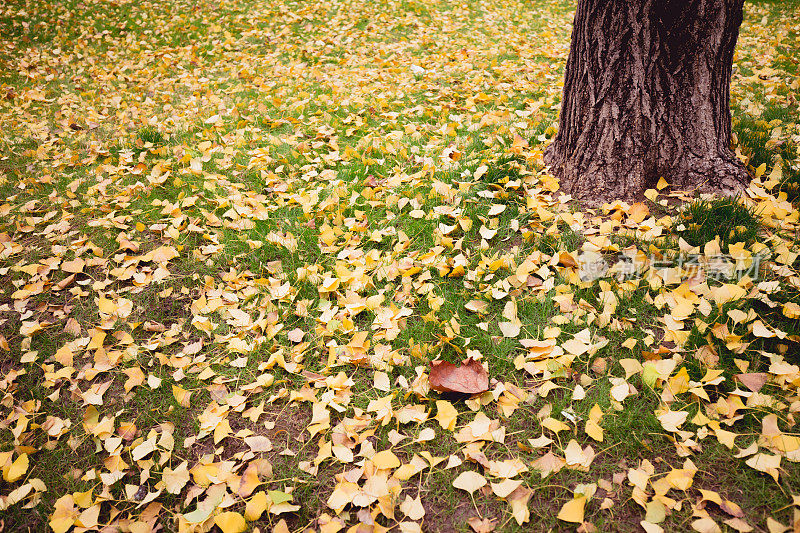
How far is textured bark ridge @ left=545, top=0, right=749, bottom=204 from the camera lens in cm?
239

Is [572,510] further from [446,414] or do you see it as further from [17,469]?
[17,469]

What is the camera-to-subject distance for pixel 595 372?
193 centimetres

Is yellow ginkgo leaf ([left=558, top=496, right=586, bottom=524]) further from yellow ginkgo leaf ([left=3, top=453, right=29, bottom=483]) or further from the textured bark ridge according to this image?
yellow ginkgo leaf ([left=3, top=453, right=29, bottom=483])

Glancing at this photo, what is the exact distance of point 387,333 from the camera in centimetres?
218

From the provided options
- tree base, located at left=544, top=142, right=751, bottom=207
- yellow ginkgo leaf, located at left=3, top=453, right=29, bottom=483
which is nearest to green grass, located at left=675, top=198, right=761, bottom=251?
tree base, located at left=544, top=142, right=751, bottom=207

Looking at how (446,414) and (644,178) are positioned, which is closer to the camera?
(446,414)

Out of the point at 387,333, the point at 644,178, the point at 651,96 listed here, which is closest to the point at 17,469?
the point at 387,333

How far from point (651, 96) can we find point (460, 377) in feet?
5.92

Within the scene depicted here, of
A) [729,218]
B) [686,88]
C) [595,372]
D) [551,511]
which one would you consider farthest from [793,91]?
[551,511]

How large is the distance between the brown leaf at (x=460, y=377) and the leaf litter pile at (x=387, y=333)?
0.03ft

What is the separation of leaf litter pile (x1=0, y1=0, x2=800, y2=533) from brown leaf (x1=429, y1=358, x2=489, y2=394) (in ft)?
0.03

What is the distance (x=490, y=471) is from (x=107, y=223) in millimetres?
2732

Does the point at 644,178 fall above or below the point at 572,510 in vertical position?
above

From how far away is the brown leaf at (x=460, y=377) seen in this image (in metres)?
1.89
